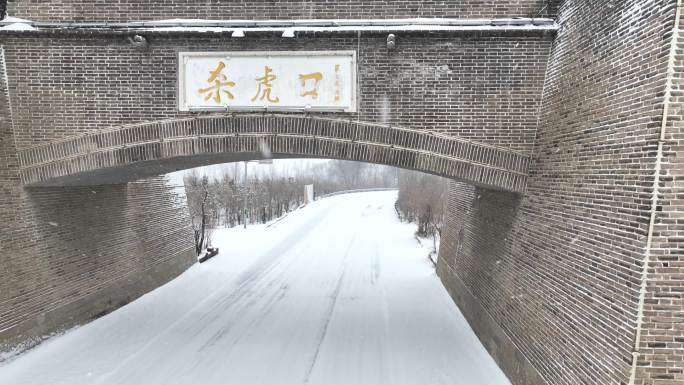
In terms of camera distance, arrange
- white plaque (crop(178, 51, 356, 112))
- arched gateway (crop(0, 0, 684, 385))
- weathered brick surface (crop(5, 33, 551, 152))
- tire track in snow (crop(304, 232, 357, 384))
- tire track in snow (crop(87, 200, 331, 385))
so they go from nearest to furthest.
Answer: arched gateway (crop(0, 0, 684, 385))
weathered brick surface (crop(5, 33, 551, 152))
white plaque (crop(178, 51, 356, 112))
tire track in snow (crop(304, 232, 357, 384))
tire track in snow (crop(87, 200, 331, 385))

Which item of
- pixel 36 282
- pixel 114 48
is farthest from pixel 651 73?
pixel 36 282

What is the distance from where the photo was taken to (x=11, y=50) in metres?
6.16

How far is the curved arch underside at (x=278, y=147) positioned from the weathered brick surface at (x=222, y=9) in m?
1.50

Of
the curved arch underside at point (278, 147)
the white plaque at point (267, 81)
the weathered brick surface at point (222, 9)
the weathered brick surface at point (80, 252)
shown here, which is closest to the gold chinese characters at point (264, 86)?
the white plaque at point (267, 81)

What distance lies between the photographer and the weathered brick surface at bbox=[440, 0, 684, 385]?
341 cm

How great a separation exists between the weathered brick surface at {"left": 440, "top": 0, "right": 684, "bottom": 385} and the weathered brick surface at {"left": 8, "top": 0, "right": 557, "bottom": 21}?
2.06m

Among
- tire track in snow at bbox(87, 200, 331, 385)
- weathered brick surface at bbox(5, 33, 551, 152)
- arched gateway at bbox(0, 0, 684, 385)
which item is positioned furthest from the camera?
tire track in snow at bbox(87, 200, 331, 385)

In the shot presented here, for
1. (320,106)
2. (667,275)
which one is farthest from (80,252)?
(667,275)

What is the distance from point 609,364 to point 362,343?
3.93m

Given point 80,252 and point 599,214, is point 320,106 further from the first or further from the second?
point 80,252

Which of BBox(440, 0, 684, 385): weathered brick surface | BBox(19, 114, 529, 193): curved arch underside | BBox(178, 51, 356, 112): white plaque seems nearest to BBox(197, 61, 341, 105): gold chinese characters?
BBox(178, 51, 356, 112): white plaque

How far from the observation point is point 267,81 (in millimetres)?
5996

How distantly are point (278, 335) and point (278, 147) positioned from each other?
127 inches

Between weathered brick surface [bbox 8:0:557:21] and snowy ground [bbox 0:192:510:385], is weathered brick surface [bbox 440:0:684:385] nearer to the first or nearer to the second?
snowy ground [bbox 0:192:510:385]
